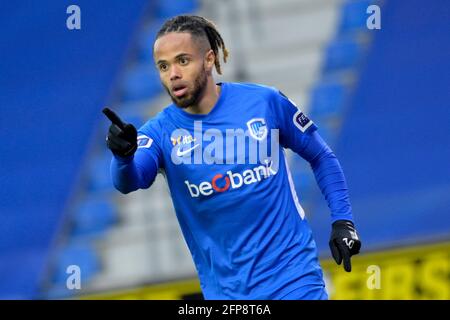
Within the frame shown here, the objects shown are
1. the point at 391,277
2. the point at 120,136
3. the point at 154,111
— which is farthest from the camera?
the point at 154,111

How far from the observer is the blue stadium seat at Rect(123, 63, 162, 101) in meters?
9.43

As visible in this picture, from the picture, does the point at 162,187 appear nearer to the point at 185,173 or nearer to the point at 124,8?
the point at 124,8

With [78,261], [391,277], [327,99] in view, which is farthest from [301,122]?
[327,99]

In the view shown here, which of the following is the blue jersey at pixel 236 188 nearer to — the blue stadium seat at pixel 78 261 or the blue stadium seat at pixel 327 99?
the blue stadium seat at pixel 78 261

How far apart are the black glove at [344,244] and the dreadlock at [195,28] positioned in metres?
0.84

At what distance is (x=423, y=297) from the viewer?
7.42m

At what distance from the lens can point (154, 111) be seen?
9375 millimetres

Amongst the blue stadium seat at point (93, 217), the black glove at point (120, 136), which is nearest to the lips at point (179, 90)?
the black glove at point (120, 136)

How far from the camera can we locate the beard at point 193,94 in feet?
13.5

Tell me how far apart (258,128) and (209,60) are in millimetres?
345

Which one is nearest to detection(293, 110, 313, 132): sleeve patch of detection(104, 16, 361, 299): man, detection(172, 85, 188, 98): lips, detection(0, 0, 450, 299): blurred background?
detection(104, 16, 361, 299): man

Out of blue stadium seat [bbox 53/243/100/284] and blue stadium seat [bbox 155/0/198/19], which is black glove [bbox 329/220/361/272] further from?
blue stadium seat [bbox 155/0/198/19]

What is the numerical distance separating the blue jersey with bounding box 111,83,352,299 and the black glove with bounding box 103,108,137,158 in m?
0.13

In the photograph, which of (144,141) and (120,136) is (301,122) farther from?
(120,136)
